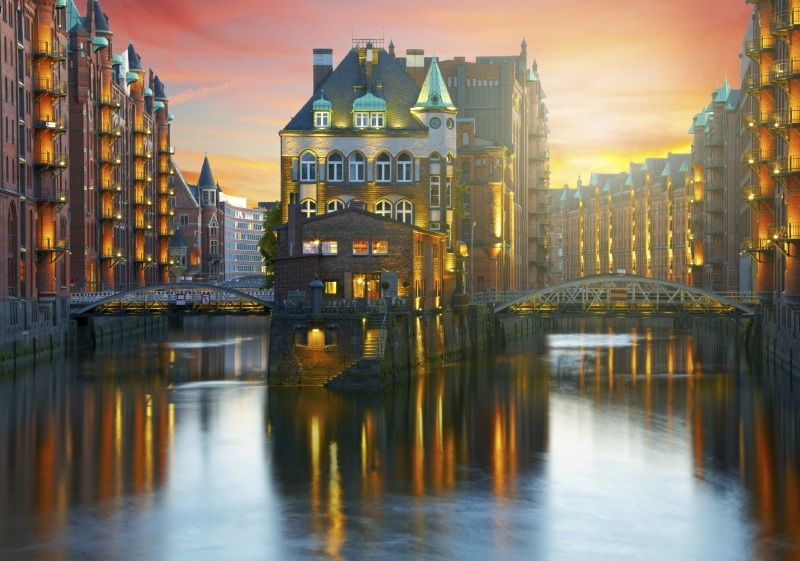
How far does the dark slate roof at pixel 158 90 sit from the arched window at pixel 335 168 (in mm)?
68471

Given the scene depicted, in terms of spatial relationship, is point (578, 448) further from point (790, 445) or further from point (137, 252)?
point (137, 252)

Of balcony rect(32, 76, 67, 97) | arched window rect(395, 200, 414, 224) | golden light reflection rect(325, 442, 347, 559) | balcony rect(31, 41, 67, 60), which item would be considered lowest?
golden light reflection rect(325, 442, 347, 559)

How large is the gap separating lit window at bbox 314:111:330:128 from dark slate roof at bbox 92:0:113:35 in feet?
136

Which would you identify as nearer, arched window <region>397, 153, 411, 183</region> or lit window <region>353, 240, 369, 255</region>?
lit window <region>353, 240, 369, 255</region>

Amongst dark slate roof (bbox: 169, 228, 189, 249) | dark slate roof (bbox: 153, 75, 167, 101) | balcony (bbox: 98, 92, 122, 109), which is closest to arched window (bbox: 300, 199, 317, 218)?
balcony (bbox: 98, 92, 122, 109)

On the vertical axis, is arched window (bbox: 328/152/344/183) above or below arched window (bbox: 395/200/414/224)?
above

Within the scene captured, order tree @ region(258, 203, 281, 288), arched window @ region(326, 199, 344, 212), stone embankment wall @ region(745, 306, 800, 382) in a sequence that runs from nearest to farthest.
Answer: stone embankment wall @ region(745, 306, 800, 382), arched window @ region(326, 199, 344, 212), tree @ region(258, 203, 281, 288)

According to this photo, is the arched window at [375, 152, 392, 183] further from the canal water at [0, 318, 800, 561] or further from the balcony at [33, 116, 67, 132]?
the balcony at [33, 116, 67, 132]

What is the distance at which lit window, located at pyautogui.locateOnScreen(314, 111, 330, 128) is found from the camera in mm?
83688

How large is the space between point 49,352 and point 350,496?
171 ft

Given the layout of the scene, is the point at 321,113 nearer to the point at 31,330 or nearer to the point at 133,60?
the point at 31,330

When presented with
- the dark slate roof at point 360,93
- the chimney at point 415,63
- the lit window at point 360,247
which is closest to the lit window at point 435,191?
the dark slate roof at point 360,93

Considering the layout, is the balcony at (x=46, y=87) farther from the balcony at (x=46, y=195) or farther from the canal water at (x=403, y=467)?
the canal water at (x=403, y=467)

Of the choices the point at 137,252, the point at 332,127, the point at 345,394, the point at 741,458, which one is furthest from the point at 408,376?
the point at 137,252
